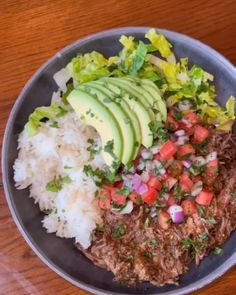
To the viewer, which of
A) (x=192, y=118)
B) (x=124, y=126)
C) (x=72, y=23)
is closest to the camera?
(x=124, y=126)

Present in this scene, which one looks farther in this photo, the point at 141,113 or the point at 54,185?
the point at 54,185

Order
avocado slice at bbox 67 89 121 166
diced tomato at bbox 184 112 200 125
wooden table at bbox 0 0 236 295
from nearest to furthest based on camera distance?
avocado slice at bbox 67 89 121 166 < diced tomato at bbox 184 112 200 125 < wooden table at bbox 0 0 236 295

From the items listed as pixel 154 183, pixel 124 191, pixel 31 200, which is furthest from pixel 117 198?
pixel 31 200

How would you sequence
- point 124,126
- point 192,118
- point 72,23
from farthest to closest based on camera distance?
point 72,23 < point 192,118 < point 124,126

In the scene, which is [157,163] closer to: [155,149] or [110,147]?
[155,149]

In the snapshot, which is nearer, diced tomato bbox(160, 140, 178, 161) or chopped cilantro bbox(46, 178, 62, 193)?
diced tomato bbox(160, 140, 178, 161)

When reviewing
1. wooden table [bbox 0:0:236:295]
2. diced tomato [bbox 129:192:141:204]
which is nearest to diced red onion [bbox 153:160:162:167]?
diced tomato [bbox 129:192:141:204]

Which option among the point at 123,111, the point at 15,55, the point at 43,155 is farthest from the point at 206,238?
the point at 15,55

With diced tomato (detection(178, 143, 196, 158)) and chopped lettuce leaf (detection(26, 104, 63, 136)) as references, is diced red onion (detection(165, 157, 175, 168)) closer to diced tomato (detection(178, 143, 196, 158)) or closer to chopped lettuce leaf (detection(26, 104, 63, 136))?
diced tomato (detection(178, 143, 196, 158))
